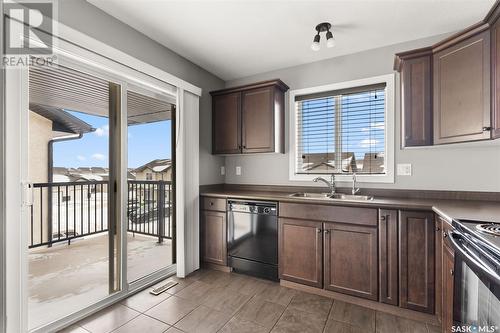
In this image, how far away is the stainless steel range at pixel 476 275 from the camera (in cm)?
96

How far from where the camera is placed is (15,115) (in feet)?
4.89

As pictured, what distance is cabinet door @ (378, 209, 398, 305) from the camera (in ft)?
6.47

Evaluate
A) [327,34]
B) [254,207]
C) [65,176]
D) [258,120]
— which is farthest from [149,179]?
[327,34]

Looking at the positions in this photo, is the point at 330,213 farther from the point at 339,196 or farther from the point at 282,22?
the point at 282,22

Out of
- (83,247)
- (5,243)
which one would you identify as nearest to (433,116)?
(5,243)

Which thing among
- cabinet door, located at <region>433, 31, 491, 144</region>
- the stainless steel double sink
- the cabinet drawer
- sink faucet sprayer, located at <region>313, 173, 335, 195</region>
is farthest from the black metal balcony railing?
cabinet door, located at <region>433, 31, 491, 144</region>

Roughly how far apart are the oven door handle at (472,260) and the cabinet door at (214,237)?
2117 millimetres

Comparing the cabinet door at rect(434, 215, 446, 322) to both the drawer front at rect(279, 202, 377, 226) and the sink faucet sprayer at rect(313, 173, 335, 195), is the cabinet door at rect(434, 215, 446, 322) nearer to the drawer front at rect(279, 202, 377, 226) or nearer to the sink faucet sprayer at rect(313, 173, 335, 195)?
the drawer front at rect(279, 202, 377, 226)

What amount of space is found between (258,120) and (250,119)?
0.37ft

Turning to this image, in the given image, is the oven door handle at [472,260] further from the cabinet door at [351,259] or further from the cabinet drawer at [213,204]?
the cabinet drawer at [213,204]

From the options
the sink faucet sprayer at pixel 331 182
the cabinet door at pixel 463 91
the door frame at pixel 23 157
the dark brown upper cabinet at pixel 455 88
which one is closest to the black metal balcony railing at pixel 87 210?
the door frame at pixel 23 157

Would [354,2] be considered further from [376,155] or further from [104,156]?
[104,156]

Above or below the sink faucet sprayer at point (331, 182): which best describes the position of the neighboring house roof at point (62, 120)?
above

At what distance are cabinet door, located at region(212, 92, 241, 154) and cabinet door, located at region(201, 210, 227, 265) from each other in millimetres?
883
